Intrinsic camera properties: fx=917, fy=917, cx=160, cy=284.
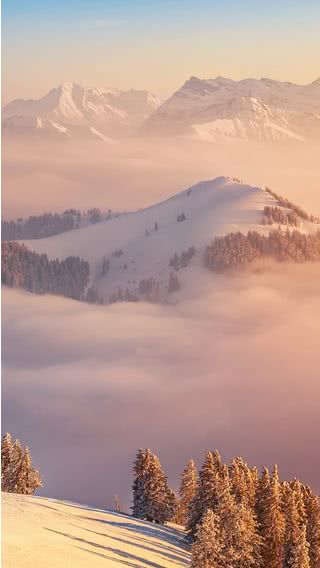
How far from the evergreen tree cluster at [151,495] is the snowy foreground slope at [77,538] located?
5.87 meters

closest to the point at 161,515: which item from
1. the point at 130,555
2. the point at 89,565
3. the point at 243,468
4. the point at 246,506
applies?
the point at 243,468

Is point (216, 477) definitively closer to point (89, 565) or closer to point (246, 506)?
point (246, 506)

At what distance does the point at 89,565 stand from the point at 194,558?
1018 centimetres

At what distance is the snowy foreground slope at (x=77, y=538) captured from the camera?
73.9 metres

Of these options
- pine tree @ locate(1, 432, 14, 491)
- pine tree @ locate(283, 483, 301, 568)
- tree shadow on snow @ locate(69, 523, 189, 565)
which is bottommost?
tree shadow on snow @ locate(69, 523, 189, 565)

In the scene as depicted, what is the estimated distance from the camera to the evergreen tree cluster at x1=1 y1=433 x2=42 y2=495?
12238 centimetres

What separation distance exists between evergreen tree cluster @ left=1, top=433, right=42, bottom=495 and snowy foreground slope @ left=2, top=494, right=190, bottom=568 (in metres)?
14.7

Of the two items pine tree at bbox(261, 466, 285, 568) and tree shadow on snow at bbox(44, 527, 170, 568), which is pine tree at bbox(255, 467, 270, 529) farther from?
tree shadow on snow at bbox(44, 527, 170, 568)

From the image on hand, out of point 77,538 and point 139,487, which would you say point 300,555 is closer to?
Result: point 77,538

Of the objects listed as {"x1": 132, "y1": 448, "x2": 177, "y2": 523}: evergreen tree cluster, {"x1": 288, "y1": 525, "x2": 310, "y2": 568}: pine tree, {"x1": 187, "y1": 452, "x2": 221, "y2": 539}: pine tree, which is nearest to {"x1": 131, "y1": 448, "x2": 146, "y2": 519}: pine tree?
{"x1": 132, "y1": 448, "x2": 177, "y2": 523}: evergreen tree cluster

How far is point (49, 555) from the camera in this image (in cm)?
7394

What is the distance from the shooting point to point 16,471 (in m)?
124

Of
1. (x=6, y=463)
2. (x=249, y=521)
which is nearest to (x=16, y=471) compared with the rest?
(x=6, y=463)

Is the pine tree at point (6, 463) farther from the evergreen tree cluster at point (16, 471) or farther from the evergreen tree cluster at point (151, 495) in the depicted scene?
the evergreen tree cluster at point (151, 495)
